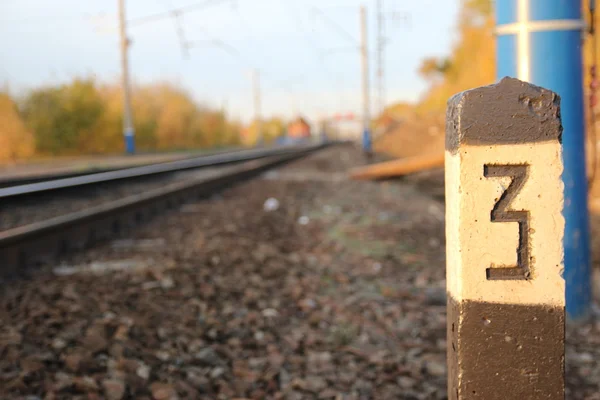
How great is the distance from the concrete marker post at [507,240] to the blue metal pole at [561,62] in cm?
206

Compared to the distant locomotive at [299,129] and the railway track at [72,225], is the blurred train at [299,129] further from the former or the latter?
the railway track at [72,225]

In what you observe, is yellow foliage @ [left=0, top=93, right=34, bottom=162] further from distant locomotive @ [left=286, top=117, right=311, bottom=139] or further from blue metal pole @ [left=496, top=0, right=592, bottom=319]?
distant locomotive @ [left=286, top=117, right=311, bottom=139]

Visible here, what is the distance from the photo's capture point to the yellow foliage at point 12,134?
25.2 meters

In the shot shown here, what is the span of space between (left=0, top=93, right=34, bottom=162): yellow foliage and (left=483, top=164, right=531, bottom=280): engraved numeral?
85.6ft

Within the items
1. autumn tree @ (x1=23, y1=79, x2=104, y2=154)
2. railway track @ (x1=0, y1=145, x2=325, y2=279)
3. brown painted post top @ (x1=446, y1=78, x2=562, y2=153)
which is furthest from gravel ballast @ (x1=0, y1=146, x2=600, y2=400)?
autumn tree @ (x1=23, y1=79, x2=104, y2=154)

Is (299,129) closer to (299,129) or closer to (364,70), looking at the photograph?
(299,129)

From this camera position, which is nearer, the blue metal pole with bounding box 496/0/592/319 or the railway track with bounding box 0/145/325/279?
the blue metal pole with bounding box 496/0/592/319

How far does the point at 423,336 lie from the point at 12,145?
25947 mm

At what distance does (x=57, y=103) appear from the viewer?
30.0m

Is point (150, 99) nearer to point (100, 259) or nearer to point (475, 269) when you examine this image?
point (100, 259)

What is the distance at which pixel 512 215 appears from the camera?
5.19ft

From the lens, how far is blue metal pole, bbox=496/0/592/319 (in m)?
3.43

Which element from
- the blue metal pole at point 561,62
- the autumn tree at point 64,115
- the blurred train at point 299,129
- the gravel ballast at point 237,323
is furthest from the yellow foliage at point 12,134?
the blurred train at point 299,129

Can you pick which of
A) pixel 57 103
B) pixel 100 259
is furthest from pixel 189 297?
pixel 57 103
